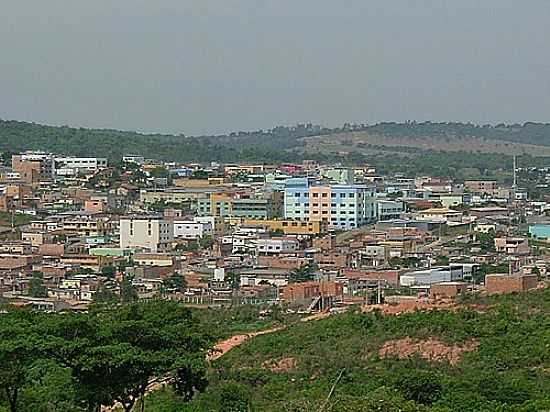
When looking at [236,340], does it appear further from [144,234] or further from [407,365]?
[144,234]

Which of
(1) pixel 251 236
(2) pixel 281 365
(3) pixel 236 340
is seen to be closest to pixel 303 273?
(1) pixel 251 236

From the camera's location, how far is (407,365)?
13.6m

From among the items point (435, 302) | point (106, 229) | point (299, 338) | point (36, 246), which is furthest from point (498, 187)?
point (299, 338)

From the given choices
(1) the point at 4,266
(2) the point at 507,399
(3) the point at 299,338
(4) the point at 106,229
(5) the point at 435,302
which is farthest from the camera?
(4) the point at 106,229

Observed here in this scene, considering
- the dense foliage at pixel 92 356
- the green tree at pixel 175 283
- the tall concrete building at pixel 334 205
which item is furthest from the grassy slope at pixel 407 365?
the tall concrete building at pixel 334 205

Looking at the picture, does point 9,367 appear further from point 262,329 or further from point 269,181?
point 269,181

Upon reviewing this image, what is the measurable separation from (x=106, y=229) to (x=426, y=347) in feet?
78.9

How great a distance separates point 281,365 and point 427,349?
6.09ft

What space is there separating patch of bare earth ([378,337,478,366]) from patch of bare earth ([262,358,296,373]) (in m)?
1.12

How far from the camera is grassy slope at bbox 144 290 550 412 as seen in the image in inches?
438

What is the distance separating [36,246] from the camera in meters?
33.9

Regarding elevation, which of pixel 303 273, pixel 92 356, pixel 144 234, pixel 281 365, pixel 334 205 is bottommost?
pixel 303 273

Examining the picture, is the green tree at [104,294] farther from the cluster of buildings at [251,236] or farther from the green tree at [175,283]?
the green tree at [175,283]

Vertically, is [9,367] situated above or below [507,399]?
above
